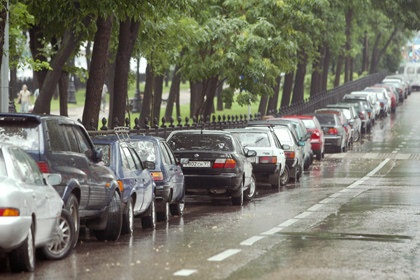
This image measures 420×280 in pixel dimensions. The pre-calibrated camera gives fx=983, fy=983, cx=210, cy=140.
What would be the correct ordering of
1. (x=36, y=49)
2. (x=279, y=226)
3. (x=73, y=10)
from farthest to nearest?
1. (x=36, y=49)
2. (x=73, y=10)
3. (x=279, y=226)

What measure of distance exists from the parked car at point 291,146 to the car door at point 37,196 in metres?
15.2

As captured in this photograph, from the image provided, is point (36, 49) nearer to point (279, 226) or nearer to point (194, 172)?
point (194, 172)

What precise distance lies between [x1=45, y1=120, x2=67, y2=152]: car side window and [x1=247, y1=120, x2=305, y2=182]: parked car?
45.1 ft

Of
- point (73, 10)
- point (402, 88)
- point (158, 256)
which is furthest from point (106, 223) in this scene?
point (402, 88)

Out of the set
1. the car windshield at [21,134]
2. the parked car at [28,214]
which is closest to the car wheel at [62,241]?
the parked car at [28,214]

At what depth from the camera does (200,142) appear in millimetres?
19328

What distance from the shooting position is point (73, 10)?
20078 millimetres

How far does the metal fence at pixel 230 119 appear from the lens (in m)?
23.2

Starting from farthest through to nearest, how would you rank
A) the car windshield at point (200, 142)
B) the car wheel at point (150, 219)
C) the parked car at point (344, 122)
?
the parked car at point (344, 122), the car windshield at point (200, 142), the car wheel at point (150, 219)

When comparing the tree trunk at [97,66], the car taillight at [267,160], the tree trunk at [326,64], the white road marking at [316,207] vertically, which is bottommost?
the white road marking at [316,207]

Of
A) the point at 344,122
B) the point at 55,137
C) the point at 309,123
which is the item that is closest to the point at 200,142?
the point at 55,137

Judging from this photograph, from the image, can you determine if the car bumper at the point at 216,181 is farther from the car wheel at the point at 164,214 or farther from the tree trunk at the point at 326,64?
the tree trunk at the point at 326,64

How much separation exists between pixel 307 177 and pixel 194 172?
924 centimetres

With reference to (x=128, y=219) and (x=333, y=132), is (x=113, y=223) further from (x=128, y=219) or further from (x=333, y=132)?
(x=333, y=132)
